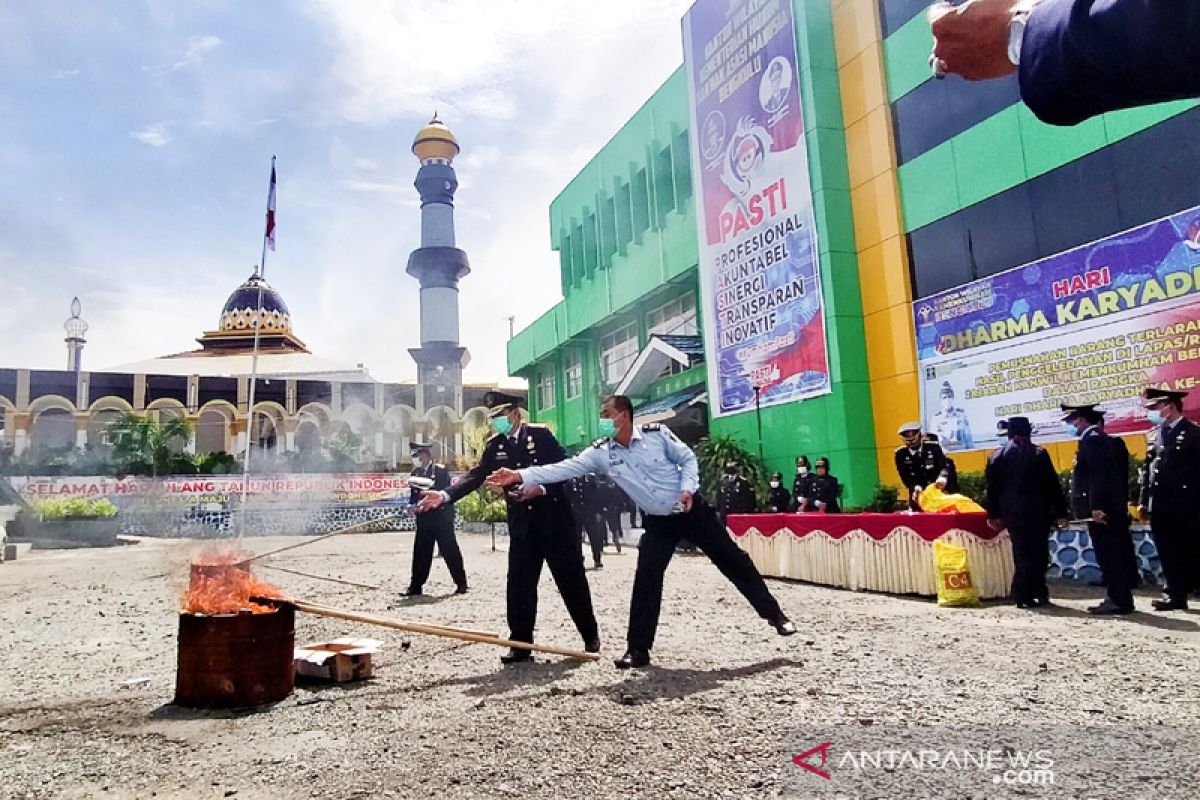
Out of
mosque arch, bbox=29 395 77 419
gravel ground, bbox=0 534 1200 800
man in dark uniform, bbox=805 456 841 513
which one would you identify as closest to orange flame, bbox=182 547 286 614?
gravel ground, bbox=0 534 1200 800

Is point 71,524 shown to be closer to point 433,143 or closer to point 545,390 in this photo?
point 545,390

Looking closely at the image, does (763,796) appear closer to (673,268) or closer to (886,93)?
(886,93)

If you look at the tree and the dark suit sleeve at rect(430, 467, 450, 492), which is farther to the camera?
the tree

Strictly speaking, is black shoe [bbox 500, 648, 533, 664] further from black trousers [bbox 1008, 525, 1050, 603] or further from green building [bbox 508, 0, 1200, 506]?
green building [bbox 508, 0, 1200, 506]

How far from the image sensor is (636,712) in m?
4.05

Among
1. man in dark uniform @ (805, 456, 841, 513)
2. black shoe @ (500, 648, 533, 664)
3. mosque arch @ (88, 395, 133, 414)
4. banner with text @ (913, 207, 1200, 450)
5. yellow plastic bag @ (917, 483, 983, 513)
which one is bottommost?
black shoe @ (500, 648, 533, 664)

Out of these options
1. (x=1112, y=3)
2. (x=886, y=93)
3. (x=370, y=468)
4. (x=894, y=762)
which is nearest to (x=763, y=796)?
(x=894, y=762)

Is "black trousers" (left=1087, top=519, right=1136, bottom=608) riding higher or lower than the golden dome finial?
lower

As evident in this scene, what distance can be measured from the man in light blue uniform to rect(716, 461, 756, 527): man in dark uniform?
1053 cm

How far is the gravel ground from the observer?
3174mm

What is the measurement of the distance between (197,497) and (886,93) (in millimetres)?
28404

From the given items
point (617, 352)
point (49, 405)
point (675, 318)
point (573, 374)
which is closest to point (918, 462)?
point (675, 318)

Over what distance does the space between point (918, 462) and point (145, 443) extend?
4189cm

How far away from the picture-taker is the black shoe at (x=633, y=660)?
204 inches
